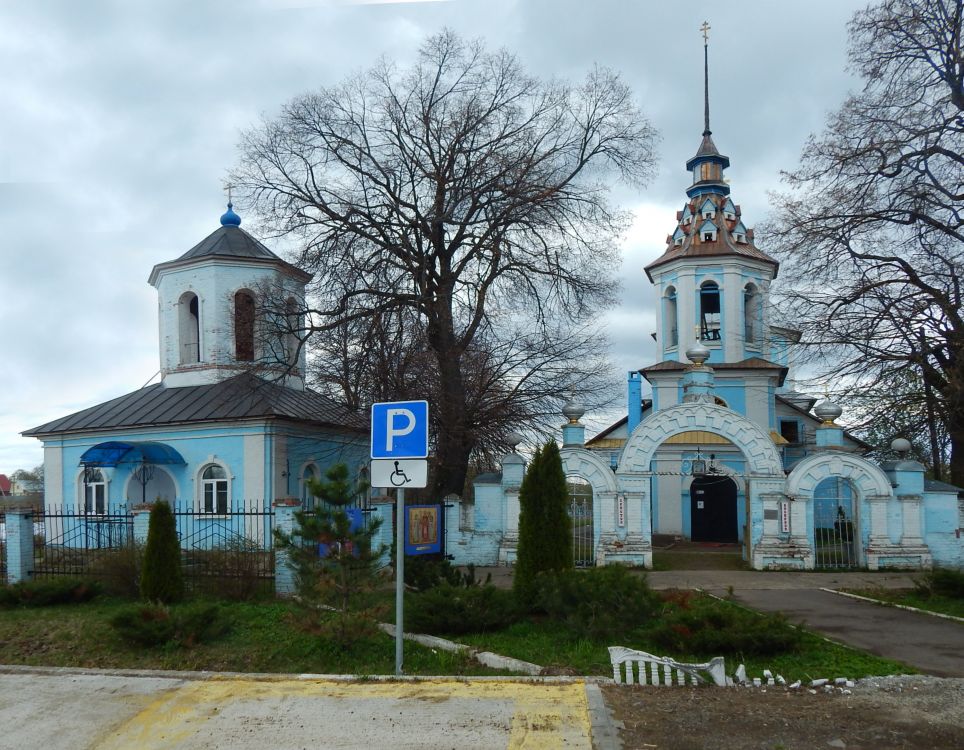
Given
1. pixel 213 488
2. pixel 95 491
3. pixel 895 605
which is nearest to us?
pixel 895 605

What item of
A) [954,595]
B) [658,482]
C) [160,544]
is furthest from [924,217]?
[160,544]

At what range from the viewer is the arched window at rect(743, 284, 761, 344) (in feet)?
89.3

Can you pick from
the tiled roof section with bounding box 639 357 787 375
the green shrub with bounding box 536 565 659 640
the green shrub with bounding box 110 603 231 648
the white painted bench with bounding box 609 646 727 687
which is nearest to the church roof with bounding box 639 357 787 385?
the tiled roof section with bounding box 639 357 787 375

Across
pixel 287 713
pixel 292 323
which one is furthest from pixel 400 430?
pixel 292 323

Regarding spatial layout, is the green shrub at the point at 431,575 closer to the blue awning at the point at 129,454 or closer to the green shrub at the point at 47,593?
the green shrub at the point at 47,593

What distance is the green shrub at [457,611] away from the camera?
946 centimetres

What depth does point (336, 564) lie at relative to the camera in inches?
347

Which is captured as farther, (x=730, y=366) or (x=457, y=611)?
(x=730, y=366)

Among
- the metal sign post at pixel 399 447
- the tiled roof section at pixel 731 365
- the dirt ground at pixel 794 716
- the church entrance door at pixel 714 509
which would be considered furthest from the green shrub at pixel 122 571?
the tiled roof section at pixel 731 365

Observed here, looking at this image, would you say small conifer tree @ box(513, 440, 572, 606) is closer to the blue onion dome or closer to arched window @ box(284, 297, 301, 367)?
arched window @ box(284, 297, 301, 367)

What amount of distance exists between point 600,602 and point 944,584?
20.7 ft

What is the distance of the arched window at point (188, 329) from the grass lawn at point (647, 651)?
17.4 metres

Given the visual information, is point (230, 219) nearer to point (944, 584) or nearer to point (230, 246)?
point (230, 246)

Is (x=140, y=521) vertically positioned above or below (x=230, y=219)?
below
